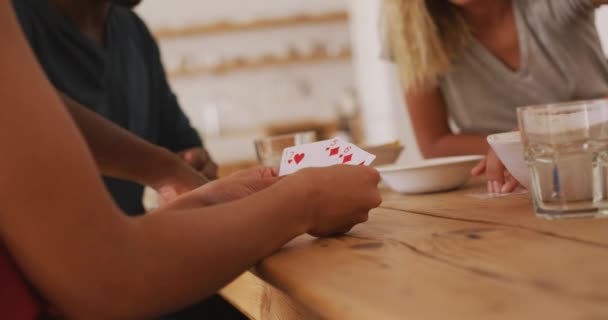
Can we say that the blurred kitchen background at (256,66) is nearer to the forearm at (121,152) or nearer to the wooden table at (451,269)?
the forearm at (121,152)

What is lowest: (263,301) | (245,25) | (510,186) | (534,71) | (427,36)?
(263,301)

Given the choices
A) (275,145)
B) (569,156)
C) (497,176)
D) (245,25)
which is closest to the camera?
(569,156)

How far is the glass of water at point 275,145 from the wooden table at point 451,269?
550 millimetres

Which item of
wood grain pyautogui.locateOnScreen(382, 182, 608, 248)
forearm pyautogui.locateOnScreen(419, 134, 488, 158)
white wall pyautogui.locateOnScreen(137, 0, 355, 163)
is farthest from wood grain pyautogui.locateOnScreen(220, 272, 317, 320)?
white wall pyautogui.locateOnScreen(137, 0, 355, 163)

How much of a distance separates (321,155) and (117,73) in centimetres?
131

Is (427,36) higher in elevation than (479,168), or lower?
higher

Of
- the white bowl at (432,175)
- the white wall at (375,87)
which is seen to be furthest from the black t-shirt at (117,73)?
the white wall at (375,87)

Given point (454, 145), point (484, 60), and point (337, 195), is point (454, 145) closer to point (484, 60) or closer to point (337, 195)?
point (484, 60)

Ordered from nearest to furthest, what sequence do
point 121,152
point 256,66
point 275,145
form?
point 121,152 < point 275,145 < point 256,66

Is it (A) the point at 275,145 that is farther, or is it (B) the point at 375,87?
(B) the point at 375,87

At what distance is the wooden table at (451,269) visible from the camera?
16.1 inches

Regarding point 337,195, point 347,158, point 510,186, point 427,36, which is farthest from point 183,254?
point 427,36

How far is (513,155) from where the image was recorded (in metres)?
0.84

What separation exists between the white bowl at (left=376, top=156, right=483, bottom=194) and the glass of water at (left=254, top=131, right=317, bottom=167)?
0.32 metres
